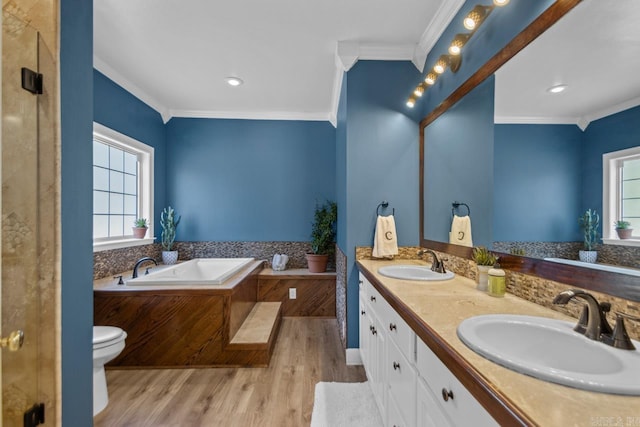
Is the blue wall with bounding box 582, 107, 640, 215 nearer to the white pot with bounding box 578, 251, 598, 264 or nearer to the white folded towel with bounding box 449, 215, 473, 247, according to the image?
the white pot with bounding box 578, 251, 598, 264

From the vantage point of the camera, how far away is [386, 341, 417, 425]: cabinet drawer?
112cm

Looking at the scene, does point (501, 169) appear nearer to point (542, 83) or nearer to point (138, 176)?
point (542, 83)

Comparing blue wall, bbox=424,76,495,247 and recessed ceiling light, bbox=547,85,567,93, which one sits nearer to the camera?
recessed ceiling light, bbox=547,85,567,93

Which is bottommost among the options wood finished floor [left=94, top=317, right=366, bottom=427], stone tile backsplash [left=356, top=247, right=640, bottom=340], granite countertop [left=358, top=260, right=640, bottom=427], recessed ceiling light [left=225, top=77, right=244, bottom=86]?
wood finished floor [left=94, top=317, right=366, bottom=427]

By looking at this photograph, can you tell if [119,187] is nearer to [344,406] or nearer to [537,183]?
[344,406]

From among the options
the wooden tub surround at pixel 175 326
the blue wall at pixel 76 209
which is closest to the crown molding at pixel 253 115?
the wooden tub surround at pixel 175 326

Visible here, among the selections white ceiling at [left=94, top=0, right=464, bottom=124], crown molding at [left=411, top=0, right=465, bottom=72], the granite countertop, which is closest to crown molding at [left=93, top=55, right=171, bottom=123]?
white ceiling at [left=94, top=0, right=464, bottom=124]

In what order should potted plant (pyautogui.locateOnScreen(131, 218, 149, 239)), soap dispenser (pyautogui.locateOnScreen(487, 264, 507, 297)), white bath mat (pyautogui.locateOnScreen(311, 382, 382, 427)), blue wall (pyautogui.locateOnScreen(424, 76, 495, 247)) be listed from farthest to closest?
potted plant (pyautogui.locateOnScreen(131, 218, 149, 239)) < white bath mat (pyautogui.locateOnScreen(311, 382, 382, 427)) < blue wall (pyautogui.locateOnScreen(424, 76, 495, 247)) < soap dispenser (pyautogui.locateOnScreen(487, 264, 507, 297))

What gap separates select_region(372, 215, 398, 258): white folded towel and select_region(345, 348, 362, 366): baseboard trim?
82cm

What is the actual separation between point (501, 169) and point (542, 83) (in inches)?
15.9

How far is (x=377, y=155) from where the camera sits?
8.11 feet

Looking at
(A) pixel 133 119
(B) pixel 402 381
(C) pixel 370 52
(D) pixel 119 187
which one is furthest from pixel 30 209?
(A) pixel 133 119

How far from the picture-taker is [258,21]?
211cm

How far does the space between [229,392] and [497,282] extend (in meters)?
1.90
